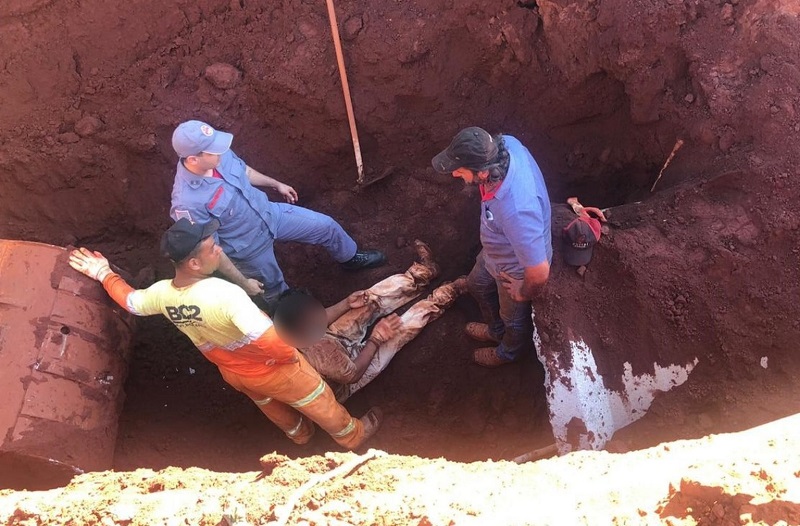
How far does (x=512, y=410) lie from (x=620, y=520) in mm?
2000

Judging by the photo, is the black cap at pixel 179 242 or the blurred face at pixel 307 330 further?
the blurred face at pixel 307 330

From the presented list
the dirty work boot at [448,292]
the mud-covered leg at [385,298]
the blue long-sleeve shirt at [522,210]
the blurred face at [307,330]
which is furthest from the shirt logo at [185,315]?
the dirty work boot at [448,292]

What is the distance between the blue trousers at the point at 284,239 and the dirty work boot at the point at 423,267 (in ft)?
1.84

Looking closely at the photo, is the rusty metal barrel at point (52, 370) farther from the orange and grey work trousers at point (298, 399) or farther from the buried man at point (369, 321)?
the buried man at point (369, 321)

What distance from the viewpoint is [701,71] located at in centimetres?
364

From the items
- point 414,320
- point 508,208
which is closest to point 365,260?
point 414,320

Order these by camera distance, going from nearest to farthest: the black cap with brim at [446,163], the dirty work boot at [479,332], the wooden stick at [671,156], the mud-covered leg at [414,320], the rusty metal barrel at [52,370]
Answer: the black cap with brim at [446,163], the rusty metal barrel at [52,370], the wooden stick at [671,156], the dirty work boot at [479,332], the mud-covered leg at [414,320]

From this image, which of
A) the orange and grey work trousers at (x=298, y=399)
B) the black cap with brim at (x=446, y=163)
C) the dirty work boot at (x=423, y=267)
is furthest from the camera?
the dirty work boot at (x=423, y=267)

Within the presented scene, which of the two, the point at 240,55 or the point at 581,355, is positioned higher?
the point at 240,55

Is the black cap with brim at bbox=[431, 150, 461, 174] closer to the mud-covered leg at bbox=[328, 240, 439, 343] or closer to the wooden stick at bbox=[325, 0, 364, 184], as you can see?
the mud-covered leg at bbox=[328, 240, 439, 343]

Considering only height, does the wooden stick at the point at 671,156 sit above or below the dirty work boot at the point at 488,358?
above

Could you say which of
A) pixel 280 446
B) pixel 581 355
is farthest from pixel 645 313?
pixel 280 446

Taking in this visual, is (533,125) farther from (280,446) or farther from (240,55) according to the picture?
(280,446)

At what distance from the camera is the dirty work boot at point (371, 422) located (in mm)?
4043
